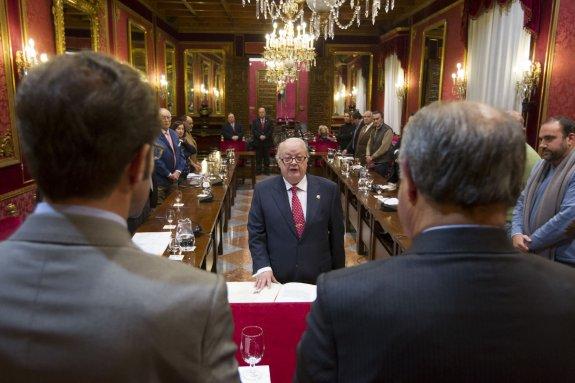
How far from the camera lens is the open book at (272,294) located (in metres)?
2.03

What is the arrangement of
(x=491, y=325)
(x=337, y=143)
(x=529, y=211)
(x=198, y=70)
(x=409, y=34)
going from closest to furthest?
(x=491, y=325) < (x=529, y=211) < (x=409, y=34) < (x=337, y=143) < (x=198, y=70)

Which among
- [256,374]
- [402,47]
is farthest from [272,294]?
[402,47]

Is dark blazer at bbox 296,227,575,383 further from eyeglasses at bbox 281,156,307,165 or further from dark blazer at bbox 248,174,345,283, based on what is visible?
eyeglasses at bbox 281,156,307,165

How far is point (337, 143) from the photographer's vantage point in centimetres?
1190

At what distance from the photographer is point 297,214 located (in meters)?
2.89

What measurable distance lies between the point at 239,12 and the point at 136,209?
11.5 m

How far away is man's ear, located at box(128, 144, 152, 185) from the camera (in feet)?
2.60

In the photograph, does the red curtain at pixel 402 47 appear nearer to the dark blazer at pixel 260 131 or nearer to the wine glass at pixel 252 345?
the dark blazer at pixel 260 131

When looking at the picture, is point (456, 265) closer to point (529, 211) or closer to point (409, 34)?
point (529, 211)

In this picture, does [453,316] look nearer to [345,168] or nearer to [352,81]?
[345,168]

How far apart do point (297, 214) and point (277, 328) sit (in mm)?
1168

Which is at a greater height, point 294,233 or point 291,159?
point 291,159

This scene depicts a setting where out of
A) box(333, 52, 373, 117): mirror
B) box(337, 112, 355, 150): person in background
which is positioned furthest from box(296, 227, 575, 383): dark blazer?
box(333, 52, 373, 117): mirror

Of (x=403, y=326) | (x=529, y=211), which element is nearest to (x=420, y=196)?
(x=403, y=326)
